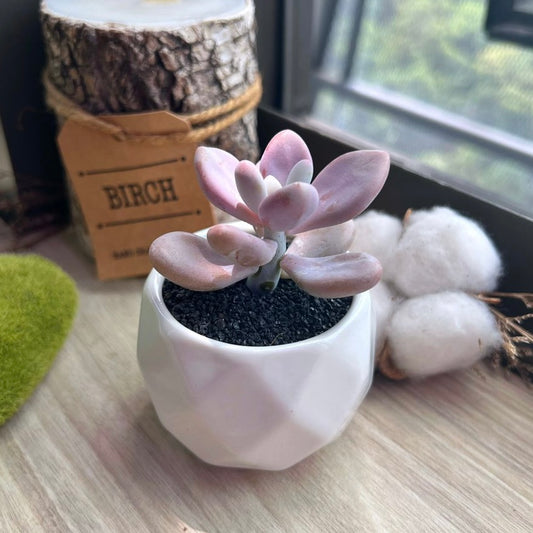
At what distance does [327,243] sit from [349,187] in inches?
2.0

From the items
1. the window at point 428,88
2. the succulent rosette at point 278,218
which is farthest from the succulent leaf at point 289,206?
the window at point 428,88

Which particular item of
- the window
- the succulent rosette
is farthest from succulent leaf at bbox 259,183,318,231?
the window

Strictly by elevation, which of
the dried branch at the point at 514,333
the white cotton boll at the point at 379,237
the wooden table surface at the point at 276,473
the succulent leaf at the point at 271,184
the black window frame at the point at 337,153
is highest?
the succulent leaf at the point at 271,184

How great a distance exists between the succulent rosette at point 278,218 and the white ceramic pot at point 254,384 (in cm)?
4

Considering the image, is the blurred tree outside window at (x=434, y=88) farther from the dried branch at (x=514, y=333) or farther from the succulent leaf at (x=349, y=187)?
the succulent leaf at (x=349, y=187)

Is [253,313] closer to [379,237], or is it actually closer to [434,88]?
[379,237]

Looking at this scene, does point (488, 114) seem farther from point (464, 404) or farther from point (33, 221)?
point (33, 221)

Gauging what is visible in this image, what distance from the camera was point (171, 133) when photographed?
553 mm

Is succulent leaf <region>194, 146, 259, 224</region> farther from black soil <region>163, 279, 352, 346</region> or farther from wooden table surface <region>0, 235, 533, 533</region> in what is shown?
wooden table surface <region>0, 235, 533, 533</region>

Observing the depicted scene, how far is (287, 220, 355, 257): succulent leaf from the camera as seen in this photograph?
39 centimetres

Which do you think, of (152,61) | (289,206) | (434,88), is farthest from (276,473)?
(434,88)

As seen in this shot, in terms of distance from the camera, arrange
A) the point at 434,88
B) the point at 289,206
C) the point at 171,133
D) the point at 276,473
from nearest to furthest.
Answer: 1. the point at 289,206
2. the point at 276,473
3. the point at 171,133
4. the point at 434,88

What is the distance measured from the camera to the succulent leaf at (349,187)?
353 millimetres

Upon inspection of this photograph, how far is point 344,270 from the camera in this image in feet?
1.13
